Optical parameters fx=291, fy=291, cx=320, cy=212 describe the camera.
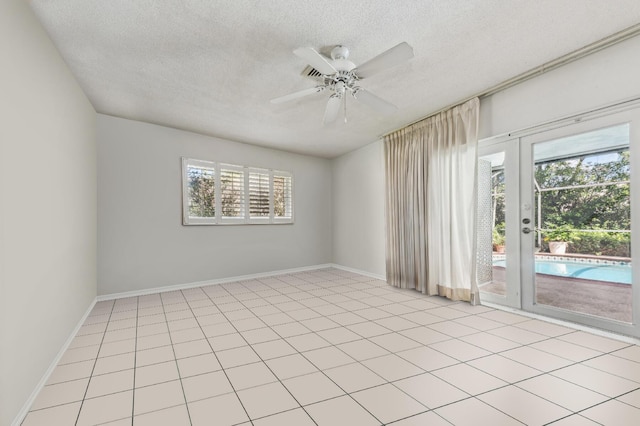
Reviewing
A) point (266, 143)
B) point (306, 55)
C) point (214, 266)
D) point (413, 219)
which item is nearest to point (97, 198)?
point (214, 266)

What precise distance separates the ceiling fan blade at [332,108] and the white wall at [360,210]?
2317 mm

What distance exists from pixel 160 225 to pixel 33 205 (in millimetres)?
2558

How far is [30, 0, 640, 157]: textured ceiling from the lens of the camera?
6.48 feet

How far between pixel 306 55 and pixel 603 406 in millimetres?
2821

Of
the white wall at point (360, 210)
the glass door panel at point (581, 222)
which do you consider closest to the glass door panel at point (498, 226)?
the glass door panel at point (581, 222)

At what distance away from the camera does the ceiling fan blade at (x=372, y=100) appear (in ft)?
8.64

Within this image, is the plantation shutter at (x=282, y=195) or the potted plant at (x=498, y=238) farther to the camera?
the plantation shutter at (x=282, y=195)

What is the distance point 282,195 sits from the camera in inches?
229

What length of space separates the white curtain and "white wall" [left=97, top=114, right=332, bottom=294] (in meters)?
2.31

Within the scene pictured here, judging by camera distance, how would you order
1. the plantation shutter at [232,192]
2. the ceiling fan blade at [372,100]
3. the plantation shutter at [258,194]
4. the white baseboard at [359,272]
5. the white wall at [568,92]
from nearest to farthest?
the white wall at [568,92], the ceiling fan blade at [372,100], the plantation shutter at [232,192], the white baseboard at [359,272], the plantation shutter at [258,194]

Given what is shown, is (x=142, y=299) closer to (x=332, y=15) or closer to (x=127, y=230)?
(x=127, y=230)

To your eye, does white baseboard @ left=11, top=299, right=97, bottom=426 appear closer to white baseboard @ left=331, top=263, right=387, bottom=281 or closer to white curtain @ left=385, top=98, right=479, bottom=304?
white curtain @ left=385, top=98, right=479, bottom=304

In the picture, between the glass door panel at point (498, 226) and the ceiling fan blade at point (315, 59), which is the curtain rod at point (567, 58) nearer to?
the glass door panel at point (498, 226)

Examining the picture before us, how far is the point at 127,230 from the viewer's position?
412cm
